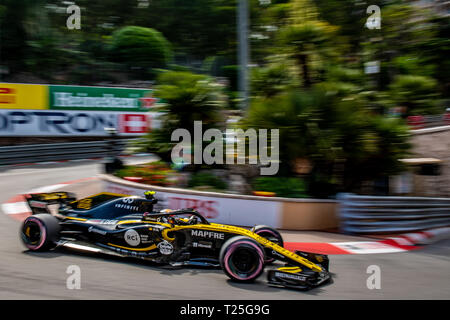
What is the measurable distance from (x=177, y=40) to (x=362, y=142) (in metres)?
30.1

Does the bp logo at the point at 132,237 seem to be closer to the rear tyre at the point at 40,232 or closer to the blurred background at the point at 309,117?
the rear tyre at the point at 40,232

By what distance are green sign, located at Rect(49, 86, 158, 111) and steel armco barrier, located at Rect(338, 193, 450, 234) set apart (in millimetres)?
10752

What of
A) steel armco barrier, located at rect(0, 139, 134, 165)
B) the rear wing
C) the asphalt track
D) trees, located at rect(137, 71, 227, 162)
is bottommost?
the asphalt track

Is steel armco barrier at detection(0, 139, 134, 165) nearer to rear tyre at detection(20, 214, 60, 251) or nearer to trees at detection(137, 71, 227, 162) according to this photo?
trees at detection(137, 71, 227, 162)

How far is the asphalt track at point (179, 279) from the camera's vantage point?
5684 millimetres

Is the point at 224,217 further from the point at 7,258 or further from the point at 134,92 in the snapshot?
the point at 134,92

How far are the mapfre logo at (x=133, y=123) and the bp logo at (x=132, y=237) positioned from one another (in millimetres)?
14154

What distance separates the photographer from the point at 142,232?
22.3ft

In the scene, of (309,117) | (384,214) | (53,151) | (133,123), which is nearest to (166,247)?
(384,214)

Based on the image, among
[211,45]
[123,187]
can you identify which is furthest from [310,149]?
[211,45]

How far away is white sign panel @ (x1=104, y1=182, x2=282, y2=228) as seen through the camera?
31.2 feet

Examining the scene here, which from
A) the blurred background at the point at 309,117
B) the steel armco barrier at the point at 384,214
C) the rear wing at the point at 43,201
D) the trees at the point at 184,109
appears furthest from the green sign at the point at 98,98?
the steel armco barrier at the point at 384,214

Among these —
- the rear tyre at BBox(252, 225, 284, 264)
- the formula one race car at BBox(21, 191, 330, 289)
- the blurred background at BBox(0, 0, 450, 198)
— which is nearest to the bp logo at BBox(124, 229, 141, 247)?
the formula one race car at BBox(21, 191, 330, 289)
